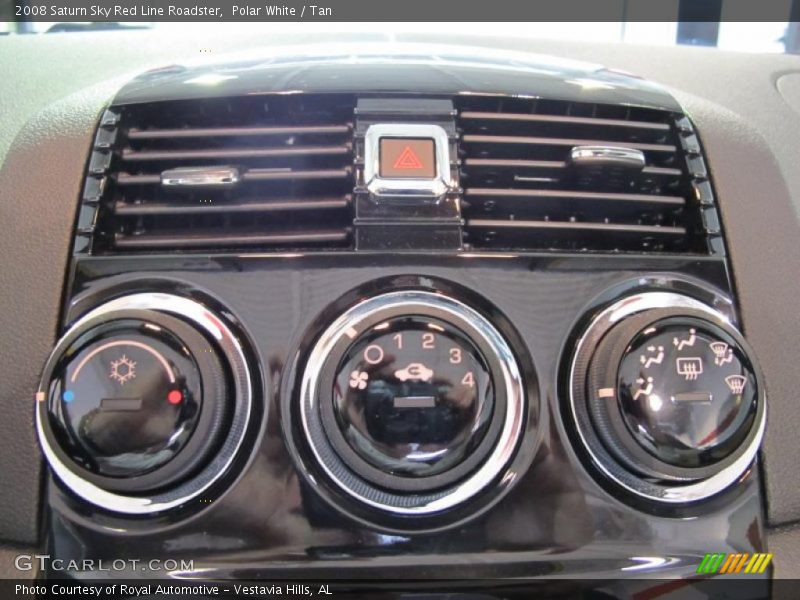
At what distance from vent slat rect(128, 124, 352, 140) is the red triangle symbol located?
6cm

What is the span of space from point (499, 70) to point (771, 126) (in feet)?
1.50

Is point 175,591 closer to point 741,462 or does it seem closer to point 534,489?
point 534,489

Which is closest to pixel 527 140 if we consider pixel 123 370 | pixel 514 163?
pixel 514 163

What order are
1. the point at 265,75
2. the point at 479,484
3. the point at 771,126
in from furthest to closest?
1. the point at 771,126
2. the point at 265,75
3. the point at 479,484

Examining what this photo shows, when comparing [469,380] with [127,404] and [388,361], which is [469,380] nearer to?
[388,361]

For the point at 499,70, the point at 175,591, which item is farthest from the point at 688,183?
the point at 175,591

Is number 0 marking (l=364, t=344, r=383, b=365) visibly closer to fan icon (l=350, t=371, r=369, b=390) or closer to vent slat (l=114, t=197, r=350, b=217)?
fan icon (l=350, t=371, r=369, b=390)

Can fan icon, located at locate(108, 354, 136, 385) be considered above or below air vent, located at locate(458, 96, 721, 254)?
below

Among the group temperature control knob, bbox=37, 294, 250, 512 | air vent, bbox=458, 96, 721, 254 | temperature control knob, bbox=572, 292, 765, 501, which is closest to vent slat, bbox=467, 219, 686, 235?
air vent, bbox=458, 96, 721, 254

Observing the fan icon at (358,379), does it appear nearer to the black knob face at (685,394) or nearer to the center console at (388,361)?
the center console at (388,361)

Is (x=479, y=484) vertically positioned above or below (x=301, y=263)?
below

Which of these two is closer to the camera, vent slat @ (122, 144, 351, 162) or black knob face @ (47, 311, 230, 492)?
black knob face @ (47, 311, 230, 492)

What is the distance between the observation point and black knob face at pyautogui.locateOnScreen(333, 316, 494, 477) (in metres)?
0.58

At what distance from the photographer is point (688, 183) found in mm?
746
